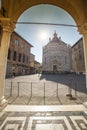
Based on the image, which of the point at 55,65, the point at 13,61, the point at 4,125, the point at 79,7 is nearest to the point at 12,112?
the point at 4,125

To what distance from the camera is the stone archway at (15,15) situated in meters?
4.55

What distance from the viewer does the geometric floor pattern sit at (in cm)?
301

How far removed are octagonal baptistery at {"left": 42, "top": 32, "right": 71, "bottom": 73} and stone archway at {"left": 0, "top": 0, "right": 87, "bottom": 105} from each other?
39278mm

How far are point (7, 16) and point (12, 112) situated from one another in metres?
3.76

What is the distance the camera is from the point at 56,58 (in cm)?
4531

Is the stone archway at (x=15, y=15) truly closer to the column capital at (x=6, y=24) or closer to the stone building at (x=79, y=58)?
the column capital at (x=6, y=24)

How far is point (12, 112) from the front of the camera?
4.03 meters

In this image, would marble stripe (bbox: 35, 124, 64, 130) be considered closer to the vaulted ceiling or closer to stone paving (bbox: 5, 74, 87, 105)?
stone paving (bbox: 5, 74, 87, 105)

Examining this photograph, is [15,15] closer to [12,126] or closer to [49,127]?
[12,126]

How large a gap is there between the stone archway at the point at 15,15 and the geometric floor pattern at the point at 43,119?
966mm

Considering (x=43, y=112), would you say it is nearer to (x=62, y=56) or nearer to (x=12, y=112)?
(x=12, y=112)

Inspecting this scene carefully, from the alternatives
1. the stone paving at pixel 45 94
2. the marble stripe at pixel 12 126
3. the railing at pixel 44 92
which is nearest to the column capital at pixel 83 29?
the stone paving at pixel 45 94

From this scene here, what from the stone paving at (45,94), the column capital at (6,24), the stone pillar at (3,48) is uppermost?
the column capital at (6,24)

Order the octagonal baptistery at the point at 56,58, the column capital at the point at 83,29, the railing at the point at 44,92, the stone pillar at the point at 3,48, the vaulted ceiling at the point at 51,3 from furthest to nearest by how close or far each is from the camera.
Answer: the octagonal baptistery at the point at 56,58, the railing at the point at 44,92, the column capital at the point at 83,29, the vaulted ceiling at the point at 51,3, the stone pillar at the point at 3,48
